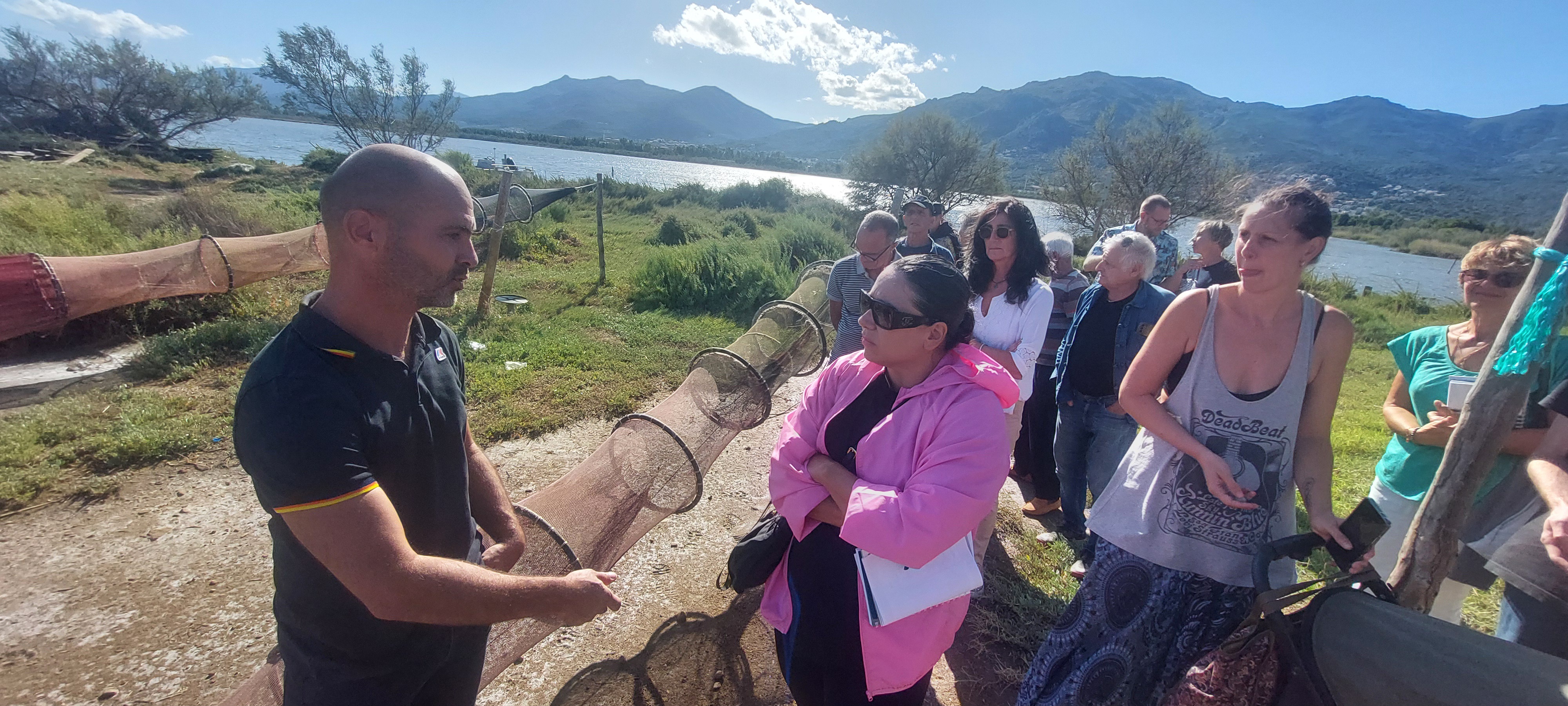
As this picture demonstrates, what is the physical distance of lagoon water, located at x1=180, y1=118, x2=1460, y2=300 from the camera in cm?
2662

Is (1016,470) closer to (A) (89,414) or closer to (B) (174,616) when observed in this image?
(B) (174,616)

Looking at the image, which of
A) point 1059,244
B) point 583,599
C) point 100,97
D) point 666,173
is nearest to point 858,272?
point 1059,244

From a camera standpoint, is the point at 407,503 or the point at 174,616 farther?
the point at 174,616

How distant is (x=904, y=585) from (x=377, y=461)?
1.34 metres

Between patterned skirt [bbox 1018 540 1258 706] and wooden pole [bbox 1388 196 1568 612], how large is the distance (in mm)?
450

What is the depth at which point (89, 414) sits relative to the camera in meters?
4.59

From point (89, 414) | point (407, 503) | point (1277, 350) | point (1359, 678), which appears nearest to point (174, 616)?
point (407, 503)

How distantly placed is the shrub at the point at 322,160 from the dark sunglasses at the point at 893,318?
38.5m

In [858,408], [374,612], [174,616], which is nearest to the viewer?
[374,612]

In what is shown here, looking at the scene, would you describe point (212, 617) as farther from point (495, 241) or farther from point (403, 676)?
point (495, 241)

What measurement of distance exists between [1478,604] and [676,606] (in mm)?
4341

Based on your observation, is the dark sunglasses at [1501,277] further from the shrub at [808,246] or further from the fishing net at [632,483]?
the shrub at [808,246]

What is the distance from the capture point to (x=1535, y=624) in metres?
1.96

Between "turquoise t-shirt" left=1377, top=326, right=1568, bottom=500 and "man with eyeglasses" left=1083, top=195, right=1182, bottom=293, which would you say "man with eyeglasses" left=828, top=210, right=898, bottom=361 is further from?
"turquoise t-shirt" left=1377, top=326, right=1568, bottom=500
